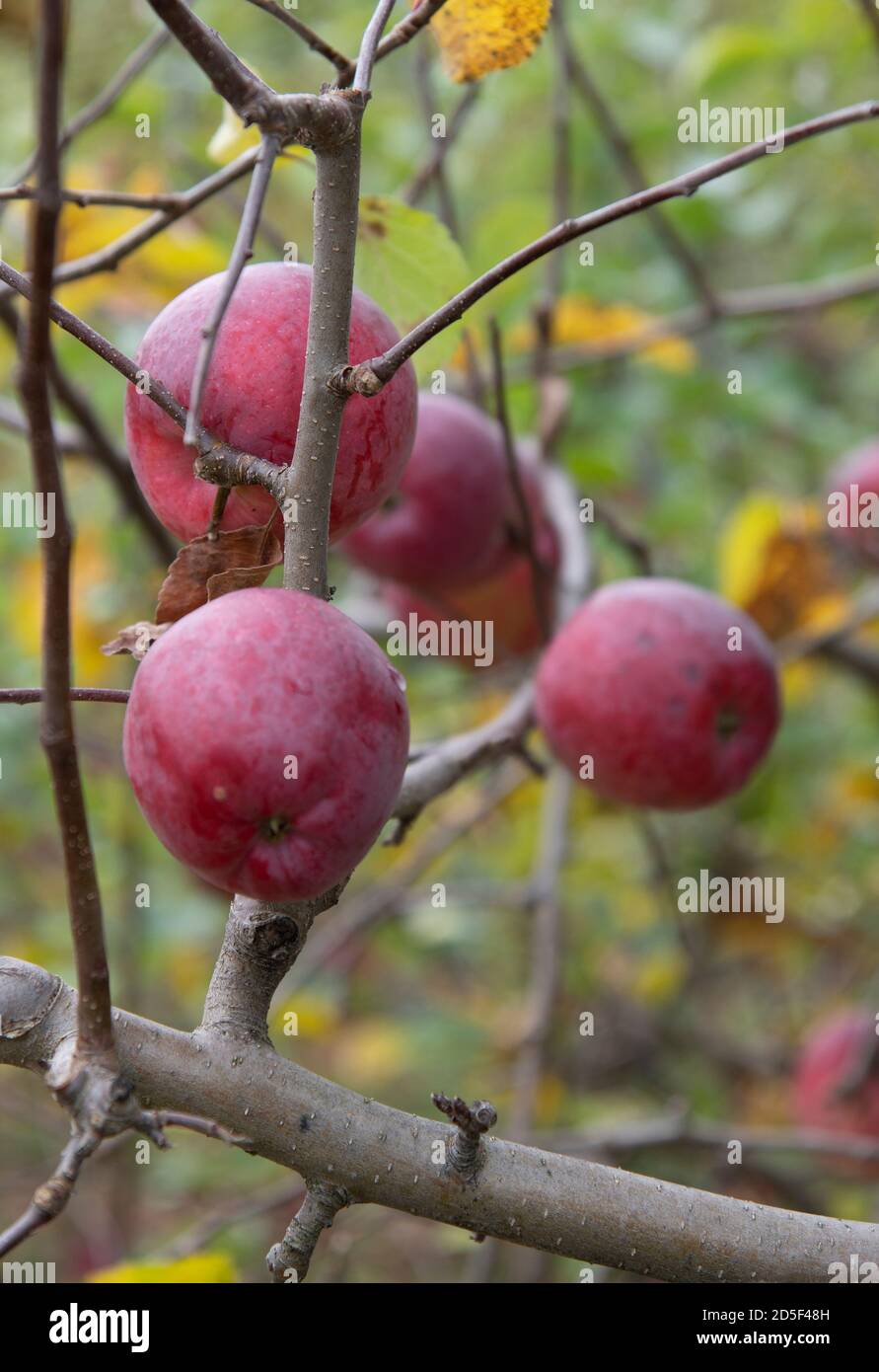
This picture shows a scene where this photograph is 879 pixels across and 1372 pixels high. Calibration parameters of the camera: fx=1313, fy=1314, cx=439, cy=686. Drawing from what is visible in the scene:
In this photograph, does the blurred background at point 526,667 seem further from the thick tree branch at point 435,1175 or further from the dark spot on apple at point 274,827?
the dark spot on apple at point 274,827

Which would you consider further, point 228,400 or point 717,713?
point 717,713

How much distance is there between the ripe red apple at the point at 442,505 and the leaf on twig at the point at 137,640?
832mm

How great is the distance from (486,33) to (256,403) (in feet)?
1.58

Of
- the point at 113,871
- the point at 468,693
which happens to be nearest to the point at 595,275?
the point at 468,693

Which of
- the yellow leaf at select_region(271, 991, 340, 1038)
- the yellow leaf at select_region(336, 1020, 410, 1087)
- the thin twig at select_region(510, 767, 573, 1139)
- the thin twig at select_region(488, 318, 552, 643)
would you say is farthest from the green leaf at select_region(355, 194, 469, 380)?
the yellow leaf at select_region(336, 1020, 410, 1087)

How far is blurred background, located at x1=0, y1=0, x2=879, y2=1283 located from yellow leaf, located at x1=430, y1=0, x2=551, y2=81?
83 cm

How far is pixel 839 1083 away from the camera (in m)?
2.42

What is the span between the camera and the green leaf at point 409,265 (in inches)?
44.4

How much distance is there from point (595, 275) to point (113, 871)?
1.68m

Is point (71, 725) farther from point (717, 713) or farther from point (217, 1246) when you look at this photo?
point (217, 1246)

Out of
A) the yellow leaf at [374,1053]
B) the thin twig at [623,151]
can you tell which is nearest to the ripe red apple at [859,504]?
the thin twig at [623,151]

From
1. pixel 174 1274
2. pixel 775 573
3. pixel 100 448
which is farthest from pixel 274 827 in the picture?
pixel 775 573

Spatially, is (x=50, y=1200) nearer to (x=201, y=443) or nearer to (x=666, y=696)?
(x=201, y=443)

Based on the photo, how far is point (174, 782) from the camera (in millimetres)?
763
